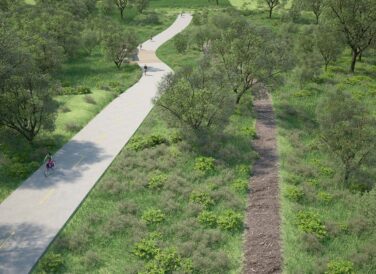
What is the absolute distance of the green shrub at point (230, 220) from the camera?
83.6ft

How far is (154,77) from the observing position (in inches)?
2232

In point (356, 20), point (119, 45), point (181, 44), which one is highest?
point (356, 20)

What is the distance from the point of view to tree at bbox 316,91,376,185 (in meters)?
30.2

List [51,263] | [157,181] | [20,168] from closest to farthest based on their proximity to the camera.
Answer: [51,263]
[157,181]
[20,168]

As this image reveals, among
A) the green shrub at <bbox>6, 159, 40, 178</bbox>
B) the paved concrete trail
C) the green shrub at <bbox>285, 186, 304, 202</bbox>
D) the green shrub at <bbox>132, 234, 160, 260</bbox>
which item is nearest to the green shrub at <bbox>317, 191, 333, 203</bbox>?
the green shrub at <bbox>285, 186, 304, 202</bbox>

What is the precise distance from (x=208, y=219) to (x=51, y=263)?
9537 millimetres

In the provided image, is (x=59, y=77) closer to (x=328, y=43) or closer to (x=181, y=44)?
(x=181, y=44)

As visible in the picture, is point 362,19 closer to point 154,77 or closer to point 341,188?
point 154,77

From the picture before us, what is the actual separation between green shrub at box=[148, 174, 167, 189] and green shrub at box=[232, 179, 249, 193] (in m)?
5.12

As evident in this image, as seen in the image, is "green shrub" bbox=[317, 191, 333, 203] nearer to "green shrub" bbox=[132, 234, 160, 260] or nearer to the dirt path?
the dirt path

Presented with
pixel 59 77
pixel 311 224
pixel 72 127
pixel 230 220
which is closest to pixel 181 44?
pixel 59 77

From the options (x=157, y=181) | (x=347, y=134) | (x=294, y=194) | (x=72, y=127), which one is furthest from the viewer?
(x=72, y=127)

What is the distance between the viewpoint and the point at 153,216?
2619 centimetres

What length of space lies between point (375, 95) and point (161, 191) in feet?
110
